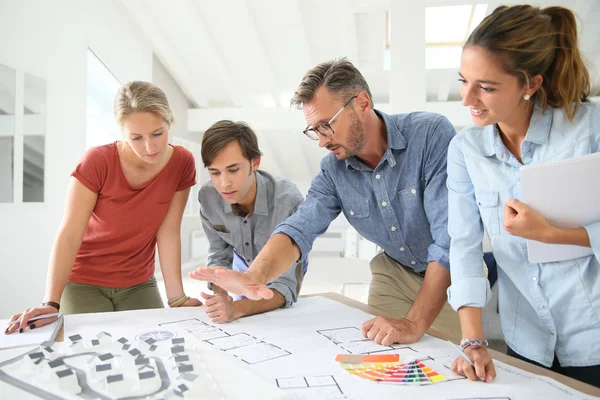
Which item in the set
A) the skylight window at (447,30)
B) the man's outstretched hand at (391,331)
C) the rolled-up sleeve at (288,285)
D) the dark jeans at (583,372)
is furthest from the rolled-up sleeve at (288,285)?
the skylight window at (447,30)

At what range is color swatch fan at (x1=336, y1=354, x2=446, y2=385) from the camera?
2.86ft

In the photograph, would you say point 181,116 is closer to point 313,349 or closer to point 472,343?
point 313,349

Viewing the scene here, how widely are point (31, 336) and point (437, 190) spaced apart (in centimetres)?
114

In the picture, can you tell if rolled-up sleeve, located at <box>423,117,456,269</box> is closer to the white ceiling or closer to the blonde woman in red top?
the blonde woman in red top

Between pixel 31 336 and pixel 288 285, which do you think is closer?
pixel 31 336

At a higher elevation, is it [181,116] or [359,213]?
[181,116]

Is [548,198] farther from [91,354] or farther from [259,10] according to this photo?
[259,10]

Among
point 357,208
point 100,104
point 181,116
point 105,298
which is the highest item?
point 181,116

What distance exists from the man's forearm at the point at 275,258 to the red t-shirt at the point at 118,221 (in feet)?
1.88

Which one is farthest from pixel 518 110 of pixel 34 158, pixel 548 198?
pixel 34 158

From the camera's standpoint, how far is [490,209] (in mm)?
1060

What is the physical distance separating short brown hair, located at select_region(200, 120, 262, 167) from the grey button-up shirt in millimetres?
136

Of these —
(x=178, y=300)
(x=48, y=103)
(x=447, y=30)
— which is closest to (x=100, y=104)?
(x=48, y=103)

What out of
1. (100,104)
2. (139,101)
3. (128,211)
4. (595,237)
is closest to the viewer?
(595,237)
